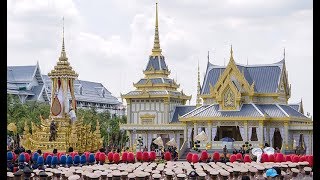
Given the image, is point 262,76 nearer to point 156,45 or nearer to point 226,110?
point 226,110

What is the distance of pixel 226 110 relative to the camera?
149ft

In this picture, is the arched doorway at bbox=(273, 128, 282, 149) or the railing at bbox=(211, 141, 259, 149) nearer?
the railing at bbox=(211, 141, 259, 149)

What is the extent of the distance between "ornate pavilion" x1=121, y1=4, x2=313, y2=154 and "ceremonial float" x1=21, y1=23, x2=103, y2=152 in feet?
32.9

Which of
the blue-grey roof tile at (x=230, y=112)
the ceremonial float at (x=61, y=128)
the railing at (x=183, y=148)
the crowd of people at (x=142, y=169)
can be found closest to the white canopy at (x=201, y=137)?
the railing at (x=183, y=148)

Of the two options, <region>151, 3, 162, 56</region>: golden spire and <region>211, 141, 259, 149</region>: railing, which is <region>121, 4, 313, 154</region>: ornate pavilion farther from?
<region>151, 3, 162, 56</region>: golden spire

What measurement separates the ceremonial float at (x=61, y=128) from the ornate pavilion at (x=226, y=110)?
32.9 ft

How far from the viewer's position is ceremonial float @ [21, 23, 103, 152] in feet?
117

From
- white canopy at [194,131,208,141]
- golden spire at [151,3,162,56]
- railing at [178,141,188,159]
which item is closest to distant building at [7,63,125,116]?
golden spire at [151,3,162,56]

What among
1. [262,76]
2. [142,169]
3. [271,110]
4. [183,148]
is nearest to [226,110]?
[271,110]

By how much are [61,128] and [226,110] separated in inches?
540

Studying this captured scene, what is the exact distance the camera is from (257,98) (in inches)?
1833

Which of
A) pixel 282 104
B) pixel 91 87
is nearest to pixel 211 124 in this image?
pixel 282 104

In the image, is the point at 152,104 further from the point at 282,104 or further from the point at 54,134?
the point at 54,134
